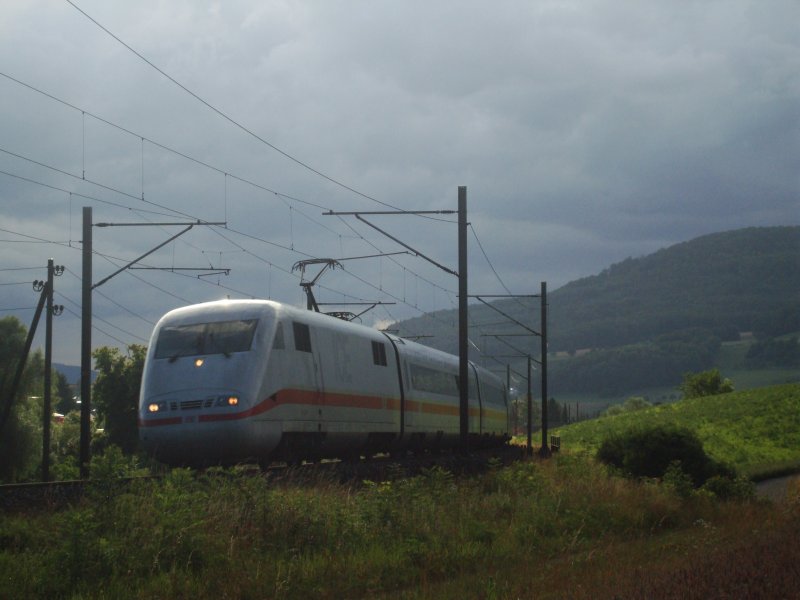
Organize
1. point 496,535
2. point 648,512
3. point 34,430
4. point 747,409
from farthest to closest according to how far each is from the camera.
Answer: point 747,409 < point 34,430 < point 648,512 < point 496,535

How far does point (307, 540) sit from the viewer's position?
1365cm

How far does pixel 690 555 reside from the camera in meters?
12.3

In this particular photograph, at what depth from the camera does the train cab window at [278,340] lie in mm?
20555

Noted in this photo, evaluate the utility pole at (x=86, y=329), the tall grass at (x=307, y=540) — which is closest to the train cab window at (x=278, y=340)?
the tall grass at (x=307, y=540)

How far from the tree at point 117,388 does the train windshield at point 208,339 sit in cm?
5224

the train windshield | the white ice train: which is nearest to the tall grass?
the white ice train

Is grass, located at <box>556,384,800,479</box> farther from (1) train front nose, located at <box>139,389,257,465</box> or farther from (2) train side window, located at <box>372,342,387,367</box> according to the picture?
(1) train front nose, located at <box>139,389,257,465</box>

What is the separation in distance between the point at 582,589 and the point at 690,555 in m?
2.88

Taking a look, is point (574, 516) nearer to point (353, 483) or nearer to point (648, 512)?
point (648, 512)

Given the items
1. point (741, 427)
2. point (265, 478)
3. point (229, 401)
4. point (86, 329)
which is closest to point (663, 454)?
point (229, 401)

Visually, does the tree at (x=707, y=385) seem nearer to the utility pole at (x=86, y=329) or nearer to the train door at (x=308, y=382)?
the utility pole at (x=86, y=329)

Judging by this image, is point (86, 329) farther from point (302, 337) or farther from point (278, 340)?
point (278, 340)

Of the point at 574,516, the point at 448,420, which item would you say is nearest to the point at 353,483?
the point at 574,516

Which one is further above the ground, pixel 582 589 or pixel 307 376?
pixel 307 376
